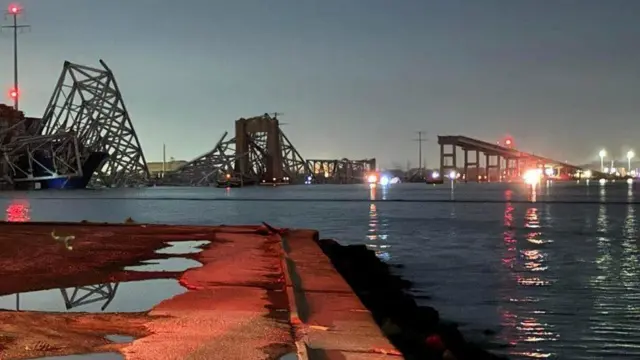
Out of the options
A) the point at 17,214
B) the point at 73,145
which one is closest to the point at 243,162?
the point at 73,145

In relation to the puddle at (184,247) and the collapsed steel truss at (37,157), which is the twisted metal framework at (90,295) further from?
the collapsed steel truss at (37,157)

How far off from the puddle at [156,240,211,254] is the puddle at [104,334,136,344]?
5986 mm

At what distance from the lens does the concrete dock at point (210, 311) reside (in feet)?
16.5

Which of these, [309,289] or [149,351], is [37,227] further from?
[149,351]

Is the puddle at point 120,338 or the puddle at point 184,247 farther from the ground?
the puddle at point 184,247

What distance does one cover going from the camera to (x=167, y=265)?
33.2 ft

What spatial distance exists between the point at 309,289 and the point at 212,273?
1744 mm

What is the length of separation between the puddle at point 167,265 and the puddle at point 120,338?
157 inches

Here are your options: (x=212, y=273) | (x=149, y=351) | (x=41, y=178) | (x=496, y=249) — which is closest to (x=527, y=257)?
(x=496, y=249)

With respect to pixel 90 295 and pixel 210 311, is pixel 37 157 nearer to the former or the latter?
pixel 90 295

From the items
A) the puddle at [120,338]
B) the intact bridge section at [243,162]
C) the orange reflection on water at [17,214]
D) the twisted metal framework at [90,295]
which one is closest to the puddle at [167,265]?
the twisted metal framework at [90,295]

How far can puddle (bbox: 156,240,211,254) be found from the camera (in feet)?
38.4

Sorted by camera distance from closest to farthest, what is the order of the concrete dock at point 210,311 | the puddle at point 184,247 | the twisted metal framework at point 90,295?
the concrete dock at point 210,311, the twisted metal framework at point 90,295, the puddle at point 184,247

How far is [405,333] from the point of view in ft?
21.6
